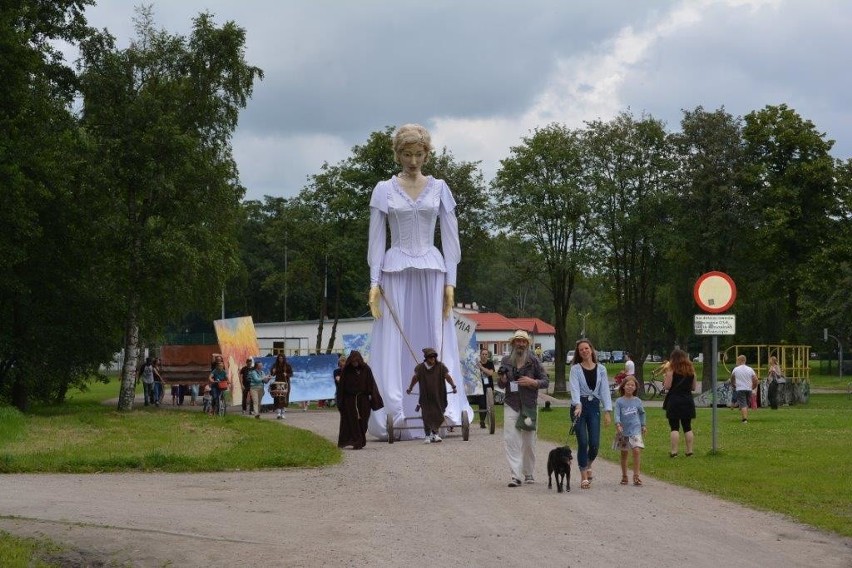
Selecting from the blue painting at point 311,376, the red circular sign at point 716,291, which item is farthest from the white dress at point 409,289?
the blue painting at point 311,376

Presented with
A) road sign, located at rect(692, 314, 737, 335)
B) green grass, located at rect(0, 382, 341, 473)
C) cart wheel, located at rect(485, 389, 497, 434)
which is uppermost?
road sign, located at rect(692, 314, 737, 335)

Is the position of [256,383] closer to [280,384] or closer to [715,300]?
[280,384]

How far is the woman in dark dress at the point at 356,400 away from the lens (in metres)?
22.4

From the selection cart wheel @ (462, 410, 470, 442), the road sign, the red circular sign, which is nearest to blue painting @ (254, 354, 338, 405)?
cart wheel @ (462, 410, 470, 442)

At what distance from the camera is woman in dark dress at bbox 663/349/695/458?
20359 mm

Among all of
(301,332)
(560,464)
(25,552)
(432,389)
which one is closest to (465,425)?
(432,389)

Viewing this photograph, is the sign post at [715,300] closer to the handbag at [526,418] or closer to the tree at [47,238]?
the handbag at [526,418]

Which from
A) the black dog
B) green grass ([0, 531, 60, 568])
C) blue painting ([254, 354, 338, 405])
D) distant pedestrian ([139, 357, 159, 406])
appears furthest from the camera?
distant pedestrian ([139, 357, 159, 406])

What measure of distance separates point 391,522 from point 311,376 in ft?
97.8

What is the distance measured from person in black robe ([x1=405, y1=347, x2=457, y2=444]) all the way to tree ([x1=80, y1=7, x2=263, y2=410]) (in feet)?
51.4

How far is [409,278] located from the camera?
83.5 feet

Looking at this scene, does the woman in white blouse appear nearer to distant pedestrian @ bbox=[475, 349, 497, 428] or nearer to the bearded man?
distant pedestrian @ bbox=[475, 349, 497, 428]

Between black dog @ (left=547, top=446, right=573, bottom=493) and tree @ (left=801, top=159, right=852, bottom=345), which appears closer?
black dog @ (left=547, top=446, right=573, bottom=493)

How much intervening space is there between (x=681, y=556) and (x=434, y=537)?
213cm
